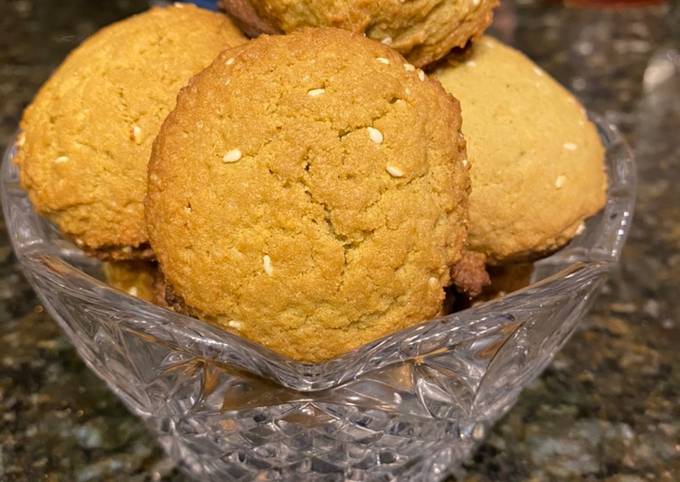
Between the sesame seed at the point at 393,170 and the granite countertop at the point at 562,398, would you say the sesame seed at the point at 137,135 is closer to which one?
the sesame seed at the point at 393,170

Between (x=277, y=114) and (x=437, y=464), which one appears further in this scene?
(x=437, y=464)

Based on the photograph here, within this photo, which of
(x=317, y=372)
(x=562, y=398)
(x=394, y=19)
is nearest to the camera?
(x=317, y=372)

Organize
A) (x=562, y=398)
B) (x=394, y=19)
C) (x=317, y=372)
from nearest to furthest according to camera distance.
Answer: (x=317, y=372)
(x=394, y=19)
(x=562, y=398)

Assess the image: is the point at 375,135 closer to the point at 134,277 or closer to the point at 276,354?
the point at 276,354

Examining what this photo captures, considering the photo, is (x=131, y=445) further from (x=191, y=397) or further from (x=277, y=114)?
(x=277, y=114)

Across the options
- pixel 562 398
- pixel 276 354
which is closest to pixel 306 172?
pixel 276 354

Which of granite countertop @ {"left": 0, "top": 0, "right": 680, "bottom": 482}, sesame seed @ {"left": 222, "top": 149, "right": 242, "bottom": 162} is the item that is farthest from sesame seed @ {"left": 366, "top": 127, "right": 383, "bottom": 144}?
granite countertop @ {"left": 0, "top": 0, "right": 680, "bottom": 482}

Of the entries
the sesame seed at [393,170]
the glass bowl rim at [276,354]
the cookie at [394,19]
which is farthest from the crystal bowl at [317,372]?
the cookie at [394,19]

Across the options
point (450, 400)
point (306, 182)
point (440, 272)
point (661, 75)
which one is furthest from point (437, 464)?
point (661, 75)
